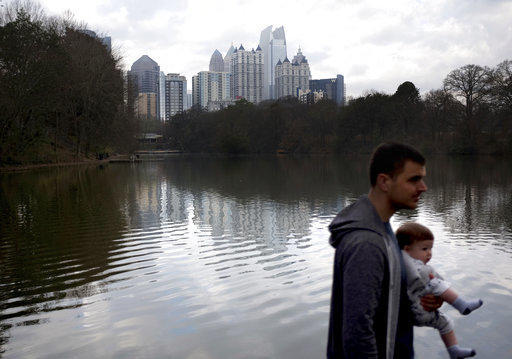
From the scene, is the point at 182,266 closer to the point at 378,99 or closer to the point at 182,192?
the point at 182,192

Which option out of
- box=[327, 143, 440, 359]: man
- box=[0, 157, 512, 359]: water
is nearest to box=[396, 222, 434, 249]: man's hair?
box=[327, 143, 440, 359]: man

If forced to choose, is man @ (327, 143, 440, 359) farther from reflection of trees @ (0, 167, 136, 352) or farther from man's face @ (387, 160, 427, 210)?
reflection of trees @ (0, 167, 136, 352)

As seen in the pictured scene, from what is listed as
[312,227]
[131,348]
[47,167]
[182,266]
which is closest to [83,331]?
[131,348]

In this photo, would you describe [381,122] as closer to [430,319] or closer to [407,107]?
[407,107]

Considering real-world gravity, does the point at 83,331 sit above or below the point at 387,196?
below

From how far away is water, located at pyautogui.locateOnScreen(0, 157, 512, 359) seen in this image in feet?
15.4

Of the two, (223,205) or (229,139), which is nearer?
(223,205)

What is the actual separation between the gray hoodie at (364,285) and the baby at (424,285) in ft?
1.01

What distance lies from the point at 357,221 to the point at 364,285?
263 mm

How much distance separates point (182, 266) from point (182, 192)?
1201 centimetres

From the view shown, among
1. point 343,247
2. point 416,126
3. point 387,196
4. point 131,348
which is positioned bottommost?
point 131,348

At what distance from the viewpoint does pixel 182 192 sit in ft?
63.9

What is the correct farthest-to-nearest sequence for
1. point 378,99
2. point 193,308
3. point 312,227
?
point 378,99
point 312,227
point 193,308

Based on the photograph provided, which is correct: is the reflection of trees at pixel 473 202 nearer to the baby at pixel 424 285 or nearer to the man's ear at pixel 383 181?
the baby at pixel 424 285
